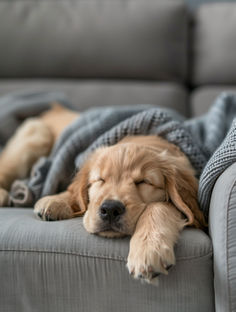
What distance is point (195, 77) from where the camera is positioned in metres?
3.16

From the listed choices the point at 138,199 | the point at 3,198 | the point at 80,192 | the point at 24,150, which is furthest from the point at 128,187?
the point at 24,150

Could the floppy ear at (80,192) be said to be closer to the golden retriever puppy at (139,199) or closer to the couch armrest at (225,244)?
the golden retriever puppy at (139,199)

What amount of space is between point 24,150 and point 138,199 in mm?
1011

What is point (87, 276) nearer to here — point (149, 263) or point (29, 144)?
point (149, 263)

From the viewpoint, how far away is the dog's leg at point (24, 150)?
224 cm

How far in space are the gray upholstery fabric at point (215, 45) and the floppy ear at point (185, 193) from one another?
4.92ft

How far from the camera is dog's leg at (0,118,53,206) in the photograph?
2.24 m

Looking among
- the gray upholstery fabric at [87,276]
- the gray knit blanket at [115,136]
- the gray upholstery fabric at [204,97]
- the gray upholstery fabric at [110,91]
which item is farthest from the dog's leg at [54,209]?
the gray upholstery fabric at [204,97]

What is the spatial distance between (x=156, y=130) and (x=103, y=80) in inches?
49.9

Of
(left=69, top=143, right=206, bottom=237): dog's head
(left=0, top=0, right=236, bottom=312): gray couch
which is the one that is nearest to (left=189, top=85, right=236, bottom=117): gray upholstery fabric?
(left=0, top=0, right=236, bottom=312): gray couch

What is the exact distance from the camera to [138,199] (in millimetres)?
1569

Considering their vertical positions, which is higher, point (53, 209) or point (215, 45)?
point (215, 45)

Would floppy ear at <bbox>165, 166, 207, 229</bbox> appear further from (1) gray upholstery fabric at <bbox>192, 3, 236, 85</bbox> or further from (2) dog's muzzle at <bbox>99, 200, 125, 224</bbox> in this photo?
(1) gray upholstery fabric at <bbox>192, 3, 236, 85</bbox>

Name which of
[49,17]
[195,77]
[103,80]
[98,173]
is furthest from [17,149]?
[195,77]
